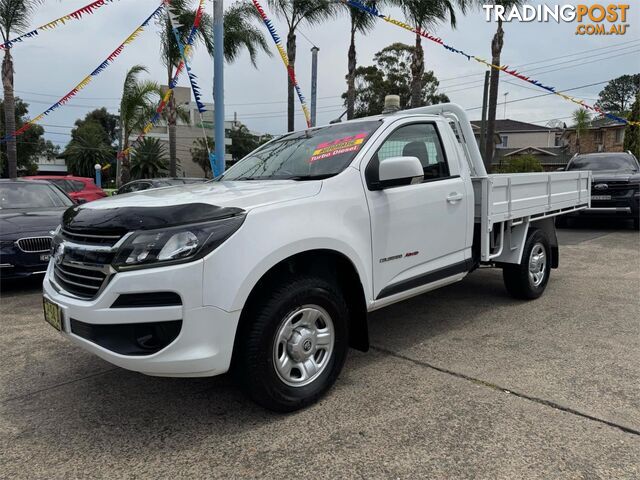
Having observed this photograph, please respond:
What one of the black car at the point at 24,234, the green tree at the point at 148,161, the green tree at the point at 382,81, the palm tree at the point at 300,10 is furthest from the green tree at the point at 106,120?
the black car at the point at 24,234

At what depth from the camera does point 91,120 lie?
7156 centimetres

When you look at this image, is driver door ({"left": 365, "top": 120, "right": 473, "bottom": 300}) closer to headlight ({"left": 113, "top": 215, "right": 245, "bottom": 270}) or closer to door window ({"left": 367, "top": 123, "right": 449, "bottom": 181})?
door window ({"left": 367, "top": 123, "right": 449, "bottom": 181})

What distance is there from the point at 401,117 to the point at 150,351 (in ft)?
8.40

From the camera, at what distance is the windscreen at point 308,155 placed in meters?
3.53

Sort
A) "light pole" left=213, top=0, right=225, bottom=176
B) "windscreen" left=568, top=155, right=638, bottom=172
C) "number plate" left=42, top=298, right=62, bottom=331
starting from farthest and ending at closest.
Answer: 1. "windscreen" left=568, top=155, right=638, bottom=172
2. "light pole" left=213, top=0, right=225, bottom=176
3. "number plate" left=42, top=298, right=62, bottom=331

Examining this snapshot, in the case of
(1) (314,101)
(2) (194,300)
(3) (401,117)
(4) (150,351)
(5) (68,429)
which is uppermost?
(1) (314,101)

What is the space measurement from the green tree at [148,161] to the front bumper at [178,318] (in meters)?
49.3

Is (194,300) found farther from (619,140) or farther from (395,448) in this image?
(619,140)

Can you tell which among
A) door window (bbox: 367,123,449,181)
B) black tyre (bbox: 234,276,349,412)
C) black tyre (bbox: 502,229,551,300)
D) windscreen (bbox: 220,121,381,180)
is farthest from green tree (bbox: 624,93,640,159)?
black tyre (bbox: 234,276,349,412)

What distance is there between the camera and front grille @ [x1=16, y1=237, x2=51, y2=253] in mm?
5926

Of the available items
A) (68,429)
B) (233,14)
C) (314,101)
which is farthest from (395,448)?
(233,14)

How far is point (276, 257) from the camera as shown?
2.73 meters

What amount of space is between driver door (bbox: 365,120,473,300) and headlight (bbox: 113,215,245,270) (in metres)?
1.23

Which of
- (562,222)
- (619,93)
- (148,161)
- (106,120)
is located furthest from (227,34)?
(619,93)
